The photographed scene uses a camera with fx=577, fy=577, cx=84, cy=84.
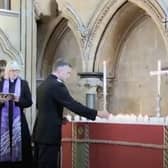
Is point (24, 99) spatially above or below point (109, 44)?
below

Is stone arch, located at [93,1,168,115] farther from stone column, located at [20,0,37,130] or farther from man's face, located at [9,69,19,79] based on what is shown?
man's face, located at [9,69,19,79]

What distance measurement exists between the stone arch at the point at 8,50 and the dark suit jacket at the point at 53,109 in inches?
198

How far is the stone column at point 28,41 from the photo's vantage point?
34.1 ft

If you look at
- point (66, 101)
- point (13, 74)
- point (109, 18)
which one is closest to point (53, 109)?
point (66, 101)

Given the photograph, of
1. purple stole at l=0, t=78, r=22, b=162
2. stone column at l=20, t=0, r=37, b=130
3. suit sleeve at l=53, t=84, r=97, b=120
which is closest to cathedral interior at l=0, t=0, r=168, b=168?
stone column at l=20, t=0, r=37, b=130

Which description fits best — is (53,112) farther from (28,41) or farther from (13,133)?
(28,41)

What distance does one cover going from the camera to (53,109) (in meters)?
5.41

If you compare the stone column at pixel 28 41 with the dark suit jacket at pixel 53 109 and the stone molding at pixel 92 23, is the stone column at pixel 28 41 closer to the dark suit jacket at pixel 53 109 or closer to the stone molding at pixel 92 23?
the stone molding at pixel 92 23

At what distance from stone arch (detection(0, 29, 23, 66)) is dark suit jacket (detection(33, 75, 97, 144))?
5.03 metres

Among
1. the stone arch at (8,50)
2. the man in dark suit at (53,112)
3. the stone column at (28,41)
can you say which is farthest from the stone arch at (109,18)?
the man in dark suit at (53,112)

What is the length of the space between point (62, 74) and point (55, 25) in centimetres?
685

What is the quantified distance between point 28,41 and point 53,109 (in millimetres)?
5345

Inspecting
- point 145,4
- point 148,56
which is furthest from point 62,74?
point 148,56

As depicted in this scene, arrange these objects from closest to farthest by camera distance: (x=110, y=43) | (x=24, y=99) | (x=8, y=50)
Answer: (x=24, y=99) → (x=8, y=50) → (x=110, y=43)
